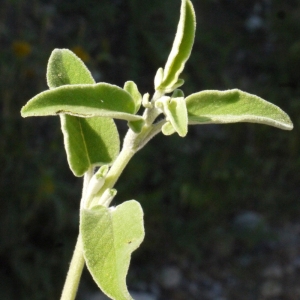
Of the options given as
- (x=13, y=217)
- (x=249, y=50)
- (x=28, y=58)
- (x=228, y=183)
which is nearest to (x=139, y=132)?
(x=13, y=217)

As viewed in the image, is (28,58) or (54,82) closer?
(54,82)

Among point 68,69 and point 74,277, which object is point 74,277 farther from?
point 68,69

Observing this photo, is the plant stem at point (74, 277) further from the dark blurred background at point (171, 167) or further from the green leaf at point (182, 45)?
the dark blurred background at point (171, 167)

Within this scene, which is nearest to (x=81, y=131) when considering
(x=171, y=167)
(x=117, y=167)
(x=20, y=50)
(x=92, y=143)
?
(x=92, y=143)

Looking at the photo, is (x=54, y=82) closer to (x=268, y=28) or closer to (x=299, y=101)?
(x=299, y=101)

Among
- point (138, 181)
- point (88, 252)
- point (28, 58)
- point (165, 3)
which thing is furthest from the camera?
point (165, 3)

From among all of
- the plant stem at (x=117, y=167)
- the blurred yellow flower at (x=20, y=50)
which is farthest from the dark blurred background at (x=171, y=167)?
the plant stem at (x=117, y=167)

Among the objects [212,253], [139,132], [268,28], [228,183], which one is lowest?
[212,253]
